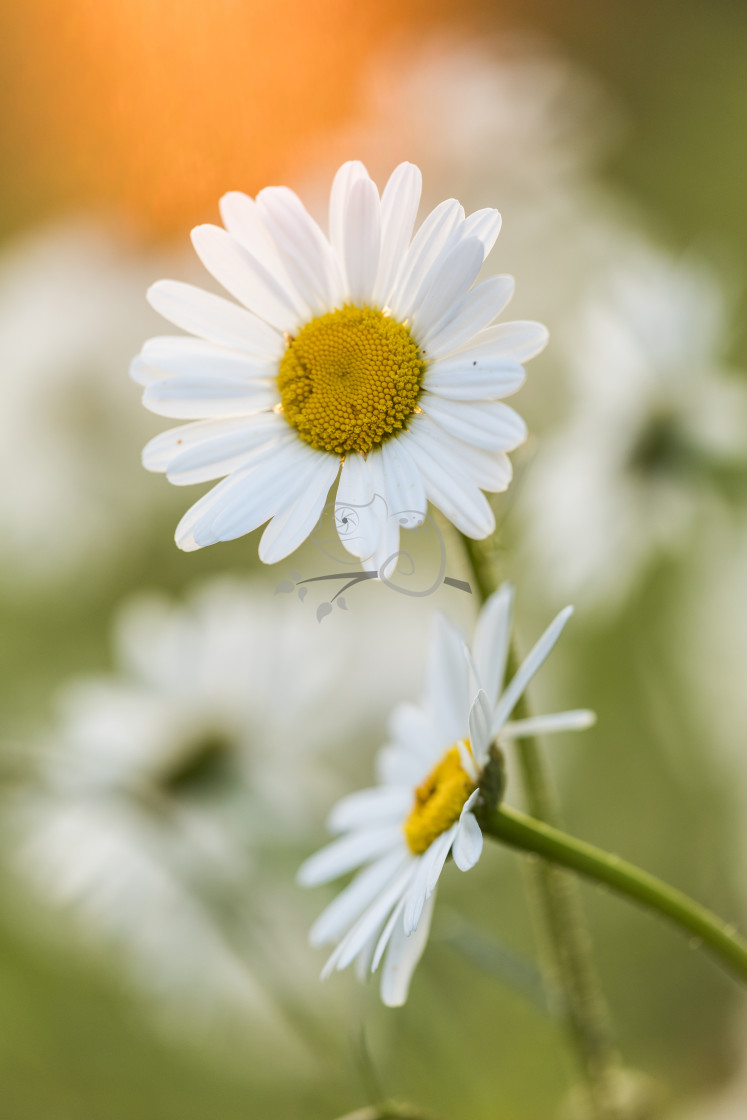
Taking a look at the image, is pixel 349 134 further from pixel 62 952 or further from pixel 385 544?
pixel 62 952

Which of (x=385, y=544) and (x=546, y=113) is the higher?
(x=546, y=113)

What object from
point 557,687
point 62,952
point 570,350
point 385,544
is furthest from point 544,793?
point 62,952

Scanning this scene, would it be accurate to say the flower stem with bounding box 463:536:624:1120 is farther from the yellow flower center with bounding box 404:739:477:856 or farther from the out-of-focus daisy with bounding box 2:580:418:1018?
the out-of-focus daisy with bounding box 2:580:418:1018

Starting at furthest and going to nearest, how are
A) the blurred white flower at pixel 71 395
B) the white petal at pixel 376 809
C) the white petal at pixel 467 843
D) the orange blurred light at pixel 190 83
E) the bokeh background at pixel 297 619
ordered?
1. the blurred white flower at pixel 71 395
2. the bokeh background at pixel 297 619
3. the orange blurred light at pixel 190 83
4. the white petal at pixel 376 809
5. the white petal at pixel 467 843

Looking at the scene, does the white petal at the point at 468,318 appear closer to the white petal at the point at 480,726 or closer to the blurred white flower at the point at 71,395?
the white petal at the point at 480,726

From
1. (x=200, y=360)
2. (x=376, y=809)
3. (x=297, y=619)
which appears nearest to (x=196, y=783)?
(x=297, y=619)

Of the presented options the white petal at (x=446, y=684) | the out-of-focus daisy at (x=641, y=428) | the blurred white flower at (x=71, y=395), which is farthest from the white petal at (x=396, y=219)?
the blurred white flower at (x=71, y=395)
